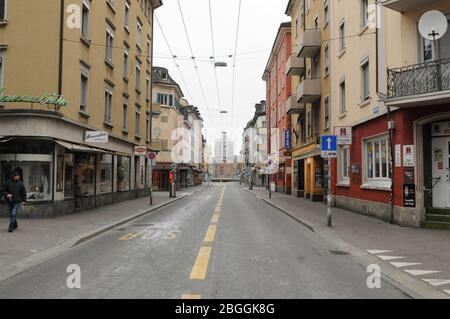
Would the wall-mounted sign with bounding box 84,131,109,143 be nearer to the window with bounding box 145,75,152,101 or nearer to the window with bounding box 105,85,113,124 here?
the window with bounding box 105,85,113,124

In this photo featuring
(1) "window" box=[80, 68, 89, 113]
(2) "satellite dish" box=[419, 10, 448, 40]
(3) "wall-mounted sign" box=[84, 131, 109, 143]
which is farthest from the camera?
(1) "window" box=[80, 68, 89, 113]

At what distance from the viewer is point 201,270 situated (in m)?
7.01

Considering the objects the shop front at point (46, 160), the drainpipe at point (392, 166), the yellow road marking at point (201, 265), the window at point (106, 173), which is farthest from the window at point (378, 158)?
the window at point (106, 173)

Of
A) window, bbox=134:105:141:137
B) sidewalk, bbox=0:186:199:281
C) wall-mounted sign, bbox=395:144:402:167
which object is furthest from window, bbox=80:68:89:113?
wall-mounted sign, bbox=395:144:402:167

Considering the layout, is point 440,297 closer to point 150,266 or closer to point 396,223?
point 150,266

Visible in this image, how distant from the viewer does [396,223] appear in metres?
13.9

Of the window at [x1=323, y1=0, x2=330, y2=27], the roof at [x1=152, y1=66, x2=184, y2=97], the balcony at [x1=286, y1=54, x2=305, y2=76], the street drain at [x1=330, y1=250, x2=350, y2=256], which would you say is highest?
the roof at [x1=152, y1=66, x2=184, y2=97]

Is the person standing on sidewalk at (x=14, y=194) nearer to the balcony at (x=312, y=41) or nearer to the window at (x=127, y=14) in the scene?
the window at (x=127, y=14)

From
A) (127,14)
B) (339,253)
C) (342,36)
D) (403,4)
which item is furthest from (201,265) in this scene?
(127,14)

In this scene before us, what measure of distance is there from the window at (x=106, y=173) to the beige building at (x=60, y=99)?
6 centimetres

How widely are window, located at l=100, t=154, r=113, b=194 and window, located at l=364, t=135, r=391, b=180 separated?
13621mm

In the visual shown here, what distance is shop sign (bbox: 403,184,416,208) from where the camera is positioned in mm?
13344

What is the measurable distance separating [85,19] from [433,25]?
14830 millimetres
